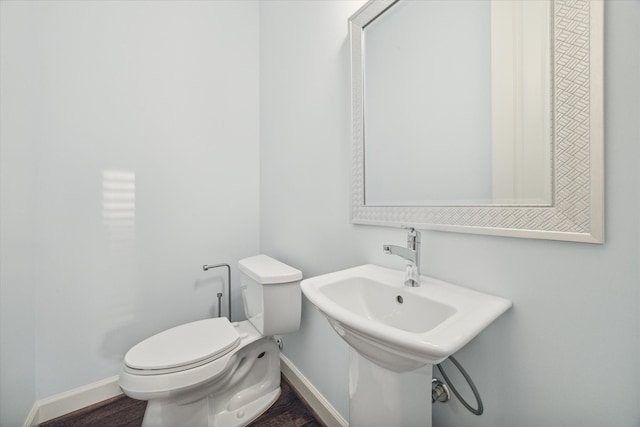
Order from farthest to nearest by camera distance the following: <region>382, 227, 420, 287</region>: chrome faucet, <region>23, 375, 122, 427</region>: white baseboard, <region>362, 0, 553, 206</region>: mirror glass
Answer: <region>23, 375, 122, 427</region>: white baseboard → <region>382, 227, 420, 287</region>: chrome faucet → <region>362, 0, 553, 206</region>: mirror glass

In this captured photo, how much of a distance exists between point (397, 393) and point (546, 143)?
0.70m

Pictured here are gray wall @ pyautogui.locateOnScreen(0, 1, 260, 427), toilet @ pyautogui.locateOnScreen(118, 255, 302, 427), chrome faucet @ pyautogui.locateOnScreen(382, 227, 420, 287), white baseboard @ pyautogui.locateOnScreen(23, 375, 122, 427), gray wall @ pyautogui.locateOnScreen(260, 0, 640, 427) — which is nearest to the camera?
gray wall @ pyautogui.locateOnScreen(260, 0, 640, 427)

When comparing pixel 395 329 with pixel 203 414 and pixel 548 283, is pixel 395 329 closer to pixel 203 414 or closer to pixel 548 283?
pixel 548 283

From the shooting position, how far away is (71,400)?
51.4 inches

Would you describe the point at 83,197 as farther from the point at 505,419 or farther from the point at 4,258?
the point at 505,419

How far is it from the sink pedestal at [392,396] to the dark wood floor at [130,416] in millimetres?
696

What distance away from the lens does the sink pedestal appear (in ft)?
2.17

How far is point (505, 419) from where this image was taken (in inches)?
25.4

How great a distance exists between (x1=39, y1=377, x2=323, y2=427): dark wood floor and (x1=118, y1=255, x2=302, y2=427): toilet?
0.06m

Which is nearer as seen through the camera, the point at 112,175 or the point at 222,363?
the point at 222,363

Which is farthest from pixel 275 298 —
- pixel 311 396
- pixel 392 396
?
pixel 392 396

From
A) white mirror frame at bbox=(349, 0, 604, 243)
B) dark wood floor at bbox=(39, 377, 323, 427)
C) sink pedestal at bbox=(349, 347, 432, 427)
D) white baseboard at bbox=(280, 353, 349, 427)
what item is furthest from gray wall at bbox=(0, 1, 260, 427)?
white mirror frame at bbox=(349, 0, 604, 243)

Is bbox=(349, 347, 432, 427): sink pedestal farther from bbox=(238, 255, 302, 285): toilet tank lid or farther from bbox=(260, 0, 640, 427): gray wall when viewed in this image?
bbox=(238, 255, 302, 285): toilet tank lid

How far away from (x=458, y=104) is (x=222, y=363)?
1.31 m
